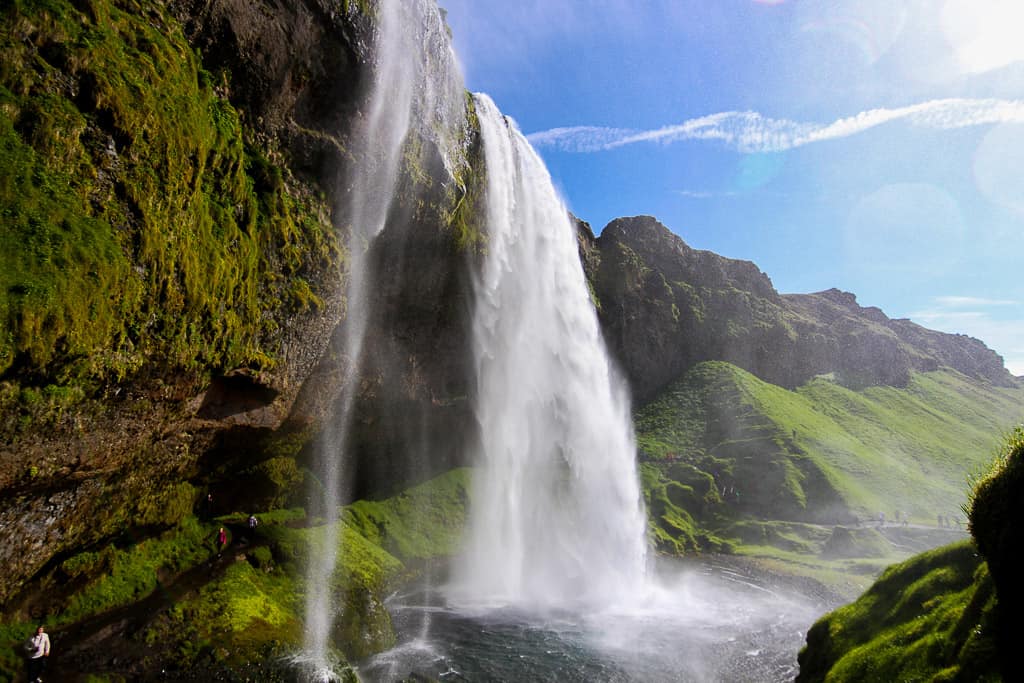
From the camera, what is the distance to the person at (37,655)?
1445 cm

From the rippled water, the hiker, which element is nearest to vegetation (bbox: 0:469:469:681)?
the hiker

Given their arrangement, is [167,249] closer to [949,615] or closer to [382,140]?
[382,140]

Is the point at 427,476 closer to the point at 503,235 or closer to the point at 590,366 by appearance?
the point at 590,366

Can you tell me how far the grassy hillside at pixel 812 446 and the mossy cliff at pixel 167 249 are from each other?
57046 mm

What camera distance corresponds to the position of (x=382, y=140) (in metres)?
26.3

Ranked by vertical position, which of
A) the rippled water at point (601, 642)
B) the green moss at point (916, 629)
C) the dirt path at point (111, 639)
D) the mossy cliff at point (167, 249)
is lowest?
the rippled water at point (601, 642)

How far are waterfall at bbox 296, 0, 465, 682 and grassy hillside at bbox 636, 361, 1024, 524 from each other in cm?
5233

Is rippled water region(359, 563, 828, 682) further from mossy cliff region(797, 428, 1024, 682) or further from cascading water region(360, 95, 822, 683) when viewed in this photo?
mossy cliff region(797, 428, 1024, 682)

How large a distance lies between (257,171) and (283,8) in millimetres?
6470

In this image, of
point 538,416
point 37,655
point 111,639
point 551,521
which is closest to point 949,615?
point 37,655

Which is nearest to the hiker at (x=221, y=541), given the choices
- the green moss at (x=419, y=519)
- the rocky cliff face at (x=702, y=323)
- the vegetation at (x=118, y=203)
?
the vegetation at (x=118, y=203)

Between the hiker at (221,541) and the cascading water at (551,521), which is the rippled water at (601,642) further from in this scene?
the hiker at (221,541)

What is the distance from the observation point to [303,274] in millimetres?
23281

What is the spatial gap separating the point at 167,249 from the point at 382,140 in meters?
13.0
